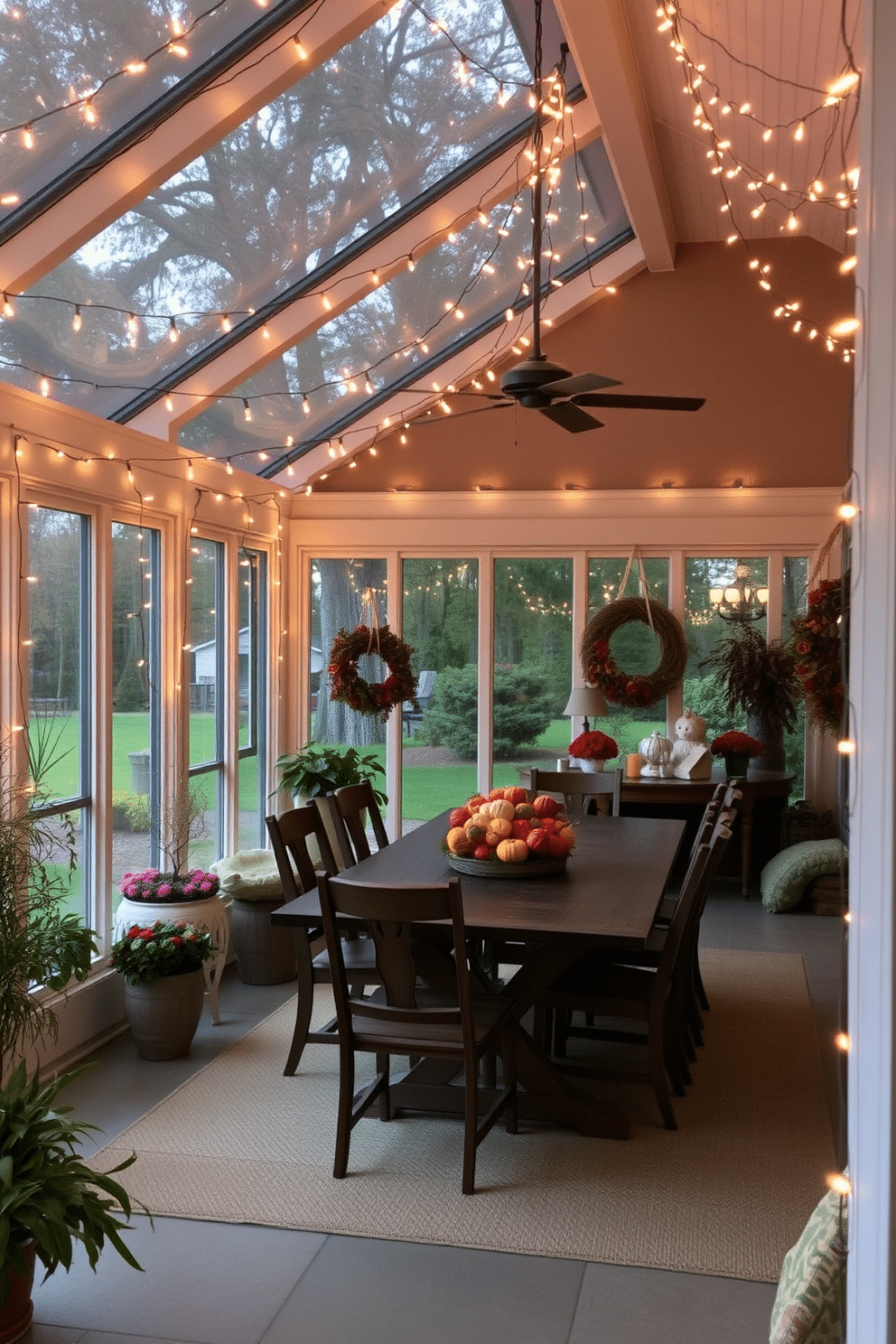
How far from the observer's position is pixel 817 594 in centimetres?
655

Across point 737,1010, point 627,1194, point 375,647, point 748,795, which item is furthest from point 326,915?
point 748,795

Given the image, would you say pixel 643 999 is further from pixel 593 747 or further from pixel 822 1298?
pixel 593 747

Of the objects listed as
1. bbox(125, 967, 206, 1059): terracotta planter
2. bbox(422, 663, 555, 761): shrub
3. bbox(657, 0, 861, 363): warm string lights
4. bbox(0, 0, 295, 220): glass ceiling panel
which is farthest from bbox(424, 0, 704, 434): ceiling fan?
bbox(422, 663, 555, 761): shrub

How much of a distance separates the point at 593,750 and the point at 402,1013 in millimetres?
4181

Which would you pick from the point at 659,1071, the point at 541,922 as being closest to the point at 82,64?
the point at 541,922

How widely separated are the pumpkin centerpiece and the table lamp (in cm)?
337

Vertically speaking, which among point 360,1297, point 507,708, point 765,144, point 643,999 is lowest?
point 360,1297

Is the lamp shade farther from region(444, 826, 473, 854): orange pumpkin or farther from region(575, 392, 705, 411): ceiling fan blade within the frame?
region(575, 392, 705, 411): ceiling fan blade

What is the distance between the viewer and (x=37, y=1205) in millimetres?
2656

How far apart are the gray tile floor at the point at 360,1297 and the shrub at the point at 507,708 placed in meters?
5.07

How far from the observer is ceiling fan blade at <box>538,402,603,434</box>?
416 cm

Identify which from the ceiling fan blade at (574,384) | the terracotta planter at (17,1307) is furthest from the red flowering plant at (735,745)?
the terracotta planter at (17,1307)

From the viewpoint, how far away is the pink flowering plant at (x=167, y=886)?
5078 millimetres

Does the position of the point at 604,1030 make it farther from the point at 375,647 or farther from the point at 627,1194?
the point at 375,647
